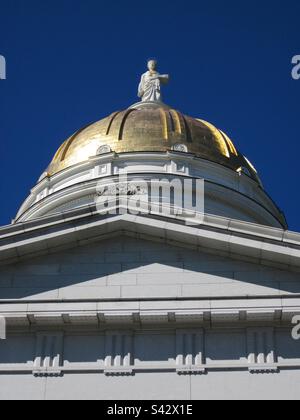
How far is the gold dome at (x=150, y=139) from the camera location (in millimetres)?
40781

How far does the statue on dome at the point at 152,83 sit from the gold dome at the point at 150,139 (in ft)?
19.4

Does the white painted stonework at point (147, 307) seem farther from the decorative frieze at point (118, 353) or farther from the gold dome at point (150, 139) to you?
the gold dome at point (150, 139)

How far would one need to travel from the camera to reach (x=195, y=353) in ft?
56.9

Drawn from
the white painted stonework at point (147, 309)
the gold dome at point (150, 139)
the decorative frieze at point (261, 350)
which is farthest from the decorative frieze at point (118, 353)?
the gold dome at point (150, 139)

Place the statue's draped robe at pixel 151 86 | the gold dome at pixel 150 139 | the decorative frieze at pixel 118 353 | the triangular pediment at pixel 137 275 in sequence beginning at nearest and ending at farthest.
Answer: the decorative frieze at pixel 118 353, the triangular pediment at pixel 137 275, the gold dome at pixel 150 139, the statue's draped robe at pixel 151 86

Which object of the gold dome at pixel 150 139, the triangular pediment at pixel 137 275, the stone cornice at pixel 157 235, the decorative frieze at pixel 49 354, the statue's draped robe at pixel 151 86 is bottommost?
the decorative frieze at pixel 49 354

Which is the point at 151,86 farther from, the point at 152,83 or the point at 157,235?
the point at 157,235

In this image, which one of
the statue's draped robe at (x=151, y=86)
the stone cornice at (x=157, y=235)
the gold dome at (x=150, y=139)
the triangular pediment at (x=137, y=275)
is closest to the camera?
the triangular pediment at (x=137, y=275)

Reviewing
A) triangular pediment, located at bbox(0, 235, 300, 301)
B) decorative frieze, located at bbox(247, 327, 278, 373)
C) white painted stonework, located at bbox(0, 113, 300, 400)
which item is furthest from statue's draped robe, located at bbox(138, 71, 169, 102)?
decorative frieze, located at bbox(247, 327, 278, 373)

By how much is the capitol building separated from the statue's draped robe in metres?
30.5

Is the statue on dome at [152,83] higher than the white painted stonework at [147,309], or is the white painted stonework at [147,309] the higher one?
the statue on dome at [152,83]
